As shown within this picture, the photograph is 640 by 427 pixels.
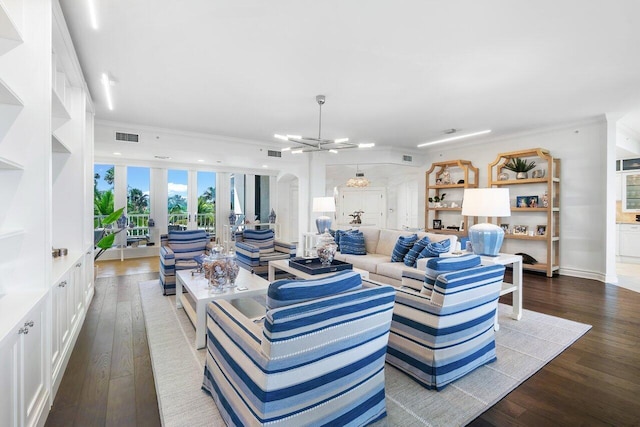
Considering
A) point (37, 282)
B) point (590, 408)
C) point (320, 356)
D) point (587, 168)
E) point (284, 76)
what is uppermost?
point (284, 76)

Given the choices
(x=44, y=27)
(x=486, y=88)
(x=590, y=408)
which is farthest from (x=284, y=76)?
(x=590, y=408)

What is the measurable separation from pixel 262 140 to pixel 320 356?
6131 mm

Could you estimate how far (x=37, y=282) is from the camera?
6.07 feet

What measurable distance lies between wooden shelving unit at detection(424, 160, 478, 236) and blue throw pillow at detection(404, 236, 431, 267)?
11.8ft

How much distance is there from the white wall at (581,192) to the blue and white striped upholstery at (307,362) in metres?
5.70

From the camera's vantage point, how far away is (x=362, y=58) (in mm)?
3156

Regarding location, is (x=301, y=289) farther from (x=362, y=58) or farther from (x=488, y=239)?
(x=488, y=239)

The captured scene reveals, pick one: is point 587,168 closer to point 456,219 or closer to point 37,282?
point 456,219

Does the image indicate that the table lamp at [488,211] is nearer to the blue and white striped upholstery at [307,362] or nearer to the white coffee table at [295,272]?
the white coffee table at [295,272]

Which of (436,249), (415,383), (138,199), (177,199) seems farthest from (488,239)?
(138,199)

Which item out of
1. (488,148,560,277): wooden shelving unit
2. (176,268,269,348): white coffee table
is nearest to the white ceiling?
(488,148,560,277): wooden shelving unit

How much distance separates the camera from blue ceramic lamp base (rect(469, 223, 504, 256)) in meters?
3.37

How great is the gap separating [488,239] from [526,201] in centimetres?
355

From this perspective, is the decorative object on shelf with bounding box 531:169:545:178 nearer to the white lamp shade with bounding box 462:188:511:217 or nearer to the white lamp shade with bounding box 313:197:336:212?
the white lamp shade with bounding box 462:188:511:217
